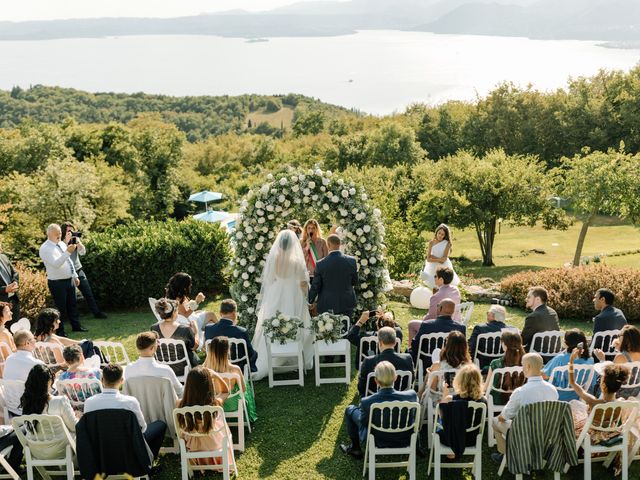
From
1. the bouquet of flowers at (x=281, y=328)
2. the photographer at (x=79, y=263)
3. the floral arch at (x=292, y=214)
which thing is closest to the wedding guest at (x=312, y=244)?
the floral arch at (x=292, y=214)

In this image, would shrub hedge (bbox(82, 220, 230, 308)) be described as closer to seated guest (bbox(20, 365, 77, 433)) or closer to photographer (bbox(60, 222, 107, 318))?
photographer (bbox(60, 222, 107, 318))

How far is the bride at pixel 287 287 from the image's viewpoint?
9398 mm

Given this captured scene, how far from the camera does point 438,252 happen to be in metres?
11.7

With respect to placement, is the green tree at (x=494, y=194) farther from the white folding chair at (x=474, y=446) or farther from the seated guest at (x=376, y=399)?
the white folding chair at (x=474, y=446)

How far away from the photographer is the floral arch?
35.1ft

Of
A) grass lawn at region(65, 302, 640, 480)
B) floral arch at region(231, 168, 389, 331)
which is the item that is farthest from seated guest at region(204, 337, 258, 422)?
floral arch at region(231, 168, 389, 331)

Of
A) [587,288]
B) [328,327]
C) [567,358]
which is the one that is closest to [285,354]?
[328,327]

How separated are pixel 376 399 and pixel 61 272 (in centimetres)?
723

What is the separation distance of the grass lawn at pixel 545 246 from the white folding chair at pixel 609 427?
15678 mm

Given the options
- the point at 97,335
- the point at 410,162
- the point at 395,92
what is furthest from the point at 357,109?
the point at 97,335

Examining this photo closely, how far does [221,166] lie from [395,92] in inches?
3041

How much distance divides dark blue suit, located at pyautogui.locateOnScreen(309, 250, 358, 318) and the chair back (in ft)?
13.7

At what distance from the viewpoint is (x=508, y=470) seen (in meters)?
6.43

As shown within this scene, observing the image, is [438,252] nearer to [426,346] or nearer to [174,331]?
[426,346]
